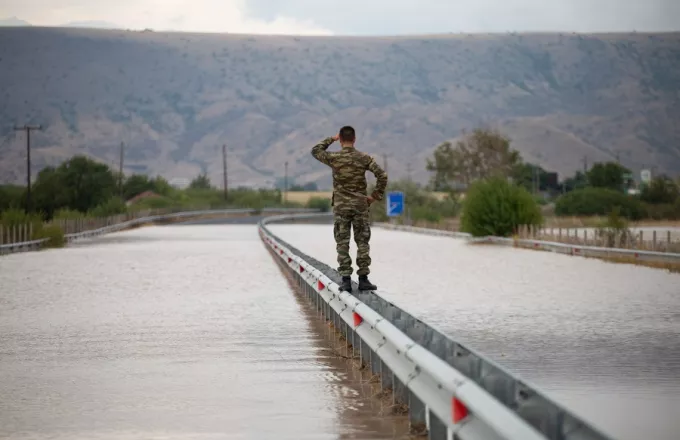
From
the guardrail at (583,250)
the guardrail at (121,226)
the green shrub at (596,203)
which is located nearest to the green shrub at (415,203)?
the green shrub at (596,203)

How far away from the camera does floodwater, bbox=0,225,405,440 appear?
9.83m

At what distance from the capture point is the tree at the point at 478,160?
144 m

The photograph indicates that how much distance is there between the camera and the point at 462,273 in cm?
3316

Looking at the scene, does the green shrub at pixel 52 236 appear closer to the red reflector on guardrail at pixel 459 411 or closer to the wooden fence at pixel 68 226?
the wooden fence at pixel 68 226

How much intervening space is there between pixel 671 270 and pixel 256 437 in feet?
82.7

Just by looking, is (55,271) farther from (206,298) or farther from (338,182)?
(338,182)

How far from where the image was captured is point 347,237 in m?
16.6

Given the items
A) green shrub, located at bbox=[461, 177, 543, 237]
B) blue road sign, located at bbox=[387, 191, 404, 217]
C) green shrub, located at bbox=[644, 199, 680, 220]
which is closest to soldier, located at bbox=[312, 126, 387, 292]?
green shrub, located at bbox=[461, 177, 543, 237]

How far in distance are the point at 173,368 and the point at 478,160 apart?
135 meters

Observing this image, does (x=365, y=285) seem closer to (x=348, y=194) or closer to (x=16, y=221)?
(x=348, y=194)

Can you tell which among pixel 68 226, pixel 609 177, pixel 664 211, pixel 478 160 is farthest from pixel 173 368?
pixel 609 177

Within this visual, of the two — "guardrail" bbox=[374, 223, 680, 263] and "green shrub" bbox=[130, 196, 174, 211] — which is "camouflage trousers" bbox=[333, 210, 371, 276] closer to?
"guardrail" bbox=[374, 223, 680, 263]

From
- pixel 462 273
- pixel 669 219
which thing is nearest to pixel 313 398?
pixel 462 273

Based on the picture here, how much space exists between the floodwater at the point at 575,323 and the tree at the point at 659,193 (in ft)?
259
